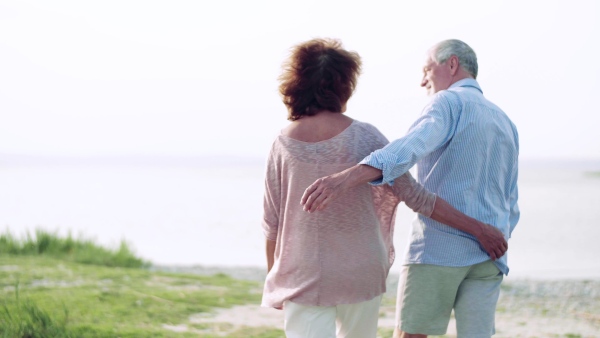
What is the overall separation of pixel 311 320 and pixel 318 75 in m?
Result: 0.84

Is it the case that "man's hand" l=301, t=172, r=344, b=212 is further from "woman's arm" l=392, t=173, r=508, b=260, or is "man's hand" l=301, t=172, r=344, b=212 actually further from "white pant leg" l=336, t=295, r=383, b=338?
"white pant leg" l=336, t=295, r=383, b=338

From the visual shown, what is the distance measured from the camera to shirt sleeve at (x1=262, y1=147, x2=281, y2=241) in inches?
121

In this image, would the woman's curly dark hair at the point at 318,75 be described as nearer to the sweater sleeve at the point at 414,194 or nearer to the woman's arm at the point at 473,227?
the sweater sleeve at the point at 414,194

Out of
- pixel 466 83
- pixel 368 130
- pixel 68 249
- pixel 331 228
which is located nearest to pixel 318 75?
pixel 368 130

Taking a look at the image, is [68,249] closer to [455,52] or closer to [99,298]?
[99,298]

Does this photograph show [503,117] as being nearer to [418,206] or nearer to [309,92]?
[418,206]

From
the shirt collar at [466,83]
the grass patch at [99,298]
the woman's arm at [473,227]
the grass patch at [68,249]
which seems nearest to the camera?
the woman's arm at [473,227]

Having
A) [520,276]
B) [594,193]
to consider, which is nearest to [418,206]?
[520,276]

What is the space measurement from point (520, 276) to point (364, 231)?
8.18 meters

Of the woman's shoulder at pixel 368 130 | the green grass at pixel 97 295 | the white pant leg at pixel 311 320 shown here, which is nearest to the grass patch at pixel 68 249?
the green grass at pixel 97 295

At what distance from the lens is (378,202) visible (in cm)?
310

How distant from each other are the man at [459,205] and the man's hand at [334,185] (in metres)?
0.31

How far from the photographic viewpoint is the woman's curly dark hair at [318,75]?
3.00 m

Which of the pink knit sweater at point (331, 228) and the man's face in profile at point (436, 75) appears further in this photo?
the man's face in profile at point (436, 75)
